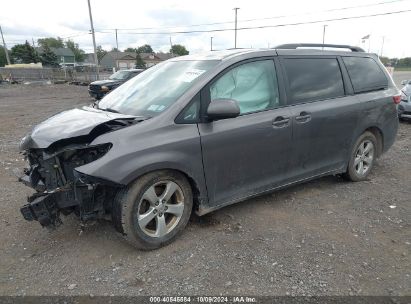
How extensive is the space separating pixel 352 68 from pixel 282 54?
1302mm

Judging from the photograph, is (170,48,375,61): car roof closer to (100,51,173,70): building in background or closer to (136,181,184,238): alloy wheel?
(136,181,184,238): alloy wheel

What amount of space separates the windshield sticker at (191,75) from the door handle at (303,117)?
123 cm

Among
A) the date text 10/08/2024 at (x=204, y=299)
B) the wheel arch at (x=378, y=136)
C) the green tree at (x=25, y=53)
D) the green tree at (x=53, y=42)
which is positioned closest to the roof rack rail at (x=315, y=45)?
the wheel arch at (x=378, y=136)

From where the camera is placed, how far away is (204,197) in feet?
11.3

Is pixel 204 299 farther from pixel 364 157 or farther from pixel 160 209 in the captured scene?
pixel 364 157

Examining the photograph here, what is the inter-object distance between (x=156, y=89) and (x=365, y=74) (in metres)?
3.00

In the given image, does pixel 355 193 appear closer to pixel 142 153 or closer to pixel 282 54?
pixel 282 54

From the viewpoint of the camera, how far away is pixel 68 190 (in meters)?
2.93

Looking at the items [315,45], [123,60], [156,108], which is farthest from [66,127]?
[123,60]

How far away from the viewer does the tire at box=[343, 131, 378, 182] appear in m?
4.83

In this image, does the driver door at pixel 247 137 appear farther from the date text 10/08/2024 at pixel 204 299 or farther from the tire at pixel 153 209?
the date text 10/08/2024 at pixel 204 299

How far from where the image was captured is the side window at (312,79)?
3990 millimetres

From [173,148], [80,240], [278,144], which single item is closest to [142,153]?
[173,148]

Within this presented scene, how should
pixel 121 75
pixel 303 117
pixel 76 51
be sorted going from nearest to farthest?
pixel 303 117 → pixel 121 75 → pixel 76 51
